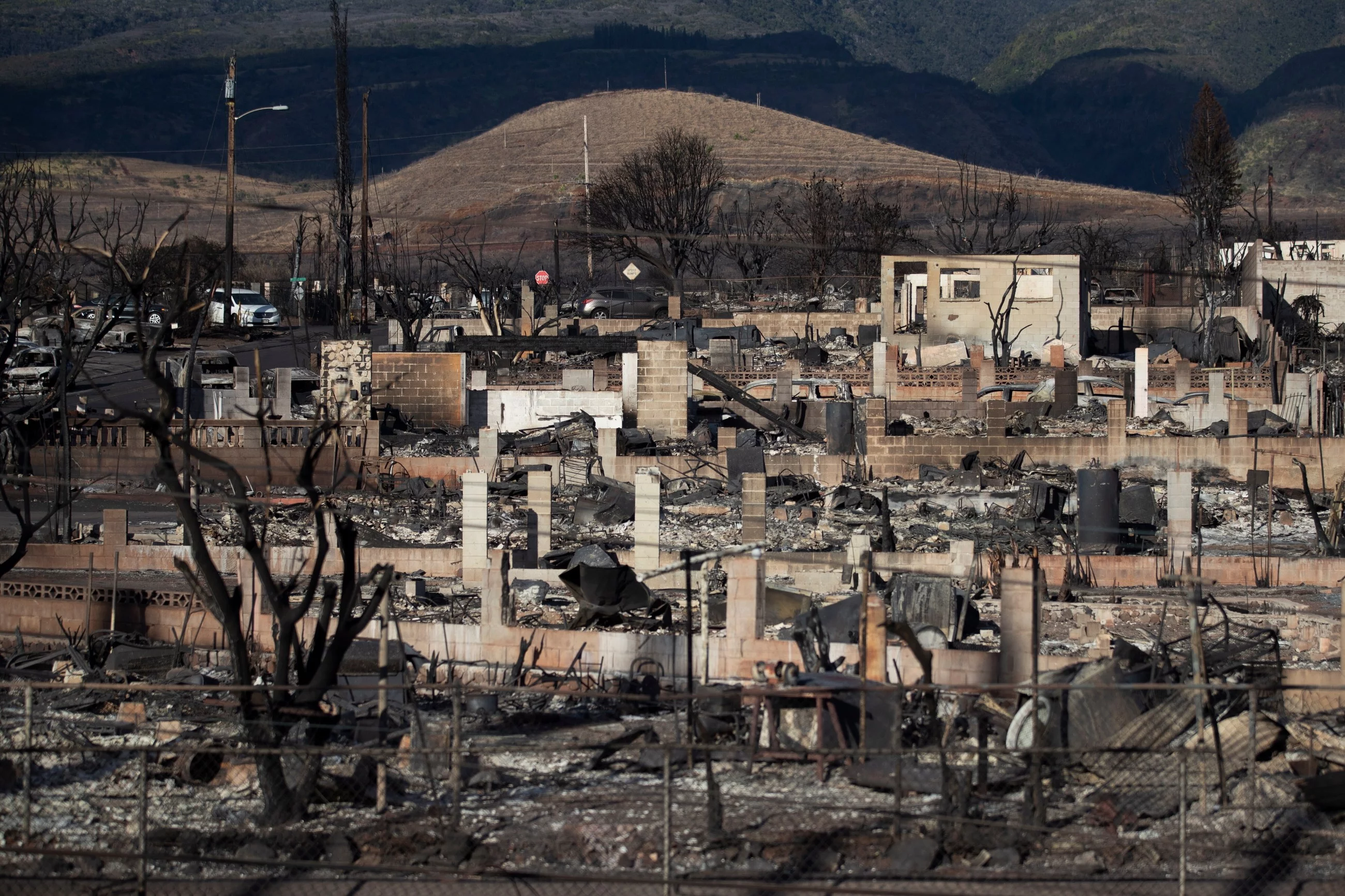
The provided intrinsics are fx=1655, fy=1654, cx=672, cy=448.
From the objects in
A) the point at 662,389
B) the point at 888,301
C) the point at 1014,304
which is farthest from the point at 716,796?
the point at 888,301

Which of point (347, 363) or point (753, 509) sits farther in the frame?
point (347, 363)

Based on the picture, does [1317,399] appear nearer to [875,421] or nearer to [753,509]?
[875,421]

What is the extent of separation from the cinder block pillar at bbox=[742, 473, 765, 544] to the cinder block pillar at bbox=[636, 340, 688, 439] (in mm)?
10354

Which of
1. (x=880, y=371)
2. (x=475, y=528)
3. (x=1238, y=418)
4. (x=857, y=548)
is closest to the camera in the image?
(x=857, y=548)

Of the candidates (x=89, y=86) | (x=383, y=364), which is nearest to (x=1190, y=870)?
(x=383, y=364)

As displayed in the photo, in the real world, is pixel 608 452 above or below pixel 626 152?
below

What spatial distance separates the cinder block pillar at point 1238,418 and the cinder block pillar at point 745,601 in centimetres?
1744

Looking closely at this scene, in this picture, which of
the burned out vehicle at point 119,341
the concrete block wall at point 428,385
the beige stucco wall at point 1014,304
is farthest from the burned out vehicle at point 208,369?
the beige stucco wall at point 1014,304

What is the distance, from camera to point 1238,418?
100 feet

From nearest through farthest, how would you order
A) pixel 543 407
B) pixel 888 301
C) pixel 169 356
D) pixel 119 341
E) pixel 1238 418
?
pixel 1238 418
pixel 543 407
pixel 169 356
pixel 119 341
pixel 888 301

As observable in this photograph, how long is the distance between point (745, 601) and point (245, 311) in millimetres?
39869

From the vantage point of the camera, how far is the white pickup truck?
51.2m

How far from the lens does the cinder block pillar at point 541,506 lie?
21859mm

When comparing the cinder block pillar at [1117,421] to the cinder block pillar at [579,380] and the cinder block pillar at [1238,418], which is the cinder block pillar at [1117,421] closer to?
the cinder block pillar at [1238,418]
